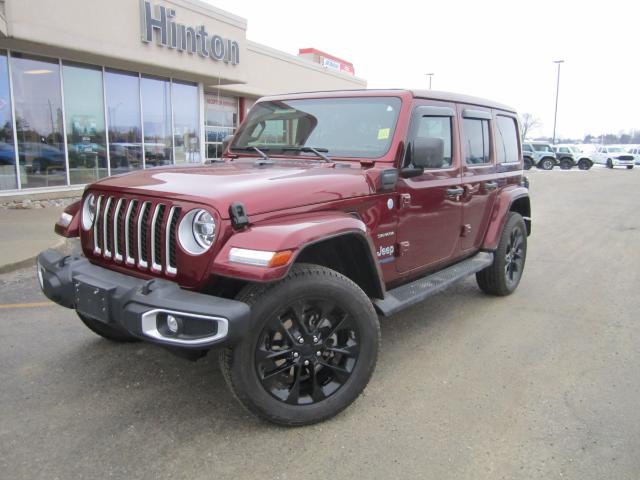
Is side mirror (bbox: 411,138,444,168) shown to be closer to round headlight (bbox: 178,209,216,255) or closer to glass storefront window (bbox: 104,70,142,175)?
round headlight (bbox: 178,209,216,255)

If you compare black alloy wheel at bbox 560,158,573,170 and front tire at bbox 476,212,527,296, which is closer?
front tire at bbox 476,212,527,296

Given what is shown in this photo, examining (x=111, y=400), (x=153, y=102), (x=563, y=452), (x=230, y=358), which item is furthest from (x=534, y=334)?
(x=153, y=102)

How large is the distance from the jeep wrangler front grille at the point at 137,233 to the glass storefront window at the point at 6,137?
8.99m

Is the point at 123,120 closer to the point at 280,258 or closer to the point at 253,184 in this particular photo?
the point at 253,184

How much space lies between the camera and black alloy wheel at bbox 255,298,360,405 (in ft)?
9.11

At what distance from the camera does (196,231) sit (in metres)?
2.66

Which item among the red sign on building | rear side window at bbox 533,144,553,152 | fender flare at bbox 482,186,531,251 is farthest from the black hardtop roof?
rear side window at bbox 533,144,553,152

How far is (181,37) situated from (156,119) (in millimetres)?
2220

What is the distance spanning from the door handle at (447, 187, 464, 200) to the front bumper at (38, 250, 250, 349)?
2.27 meters

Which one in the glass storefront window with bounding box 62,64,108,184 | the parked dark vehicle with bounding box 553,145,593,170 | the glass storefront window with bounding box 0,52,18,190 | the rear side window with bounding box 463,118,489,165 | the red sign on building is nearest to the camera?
the rear side window with bounding box 463,118,489,165

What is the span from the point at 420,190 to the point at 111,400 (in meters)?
2.49

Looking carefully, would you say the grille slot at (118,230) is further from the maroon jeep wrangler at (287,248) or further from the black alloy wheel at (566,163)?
the black alloy wheel at (566,163)

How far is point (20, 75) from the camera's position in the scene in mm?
10516

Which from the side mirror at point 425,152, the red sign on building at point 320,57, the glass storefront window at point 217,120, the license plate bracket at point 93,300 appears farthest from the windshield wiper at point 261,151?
the red sign on building at point 320,57
